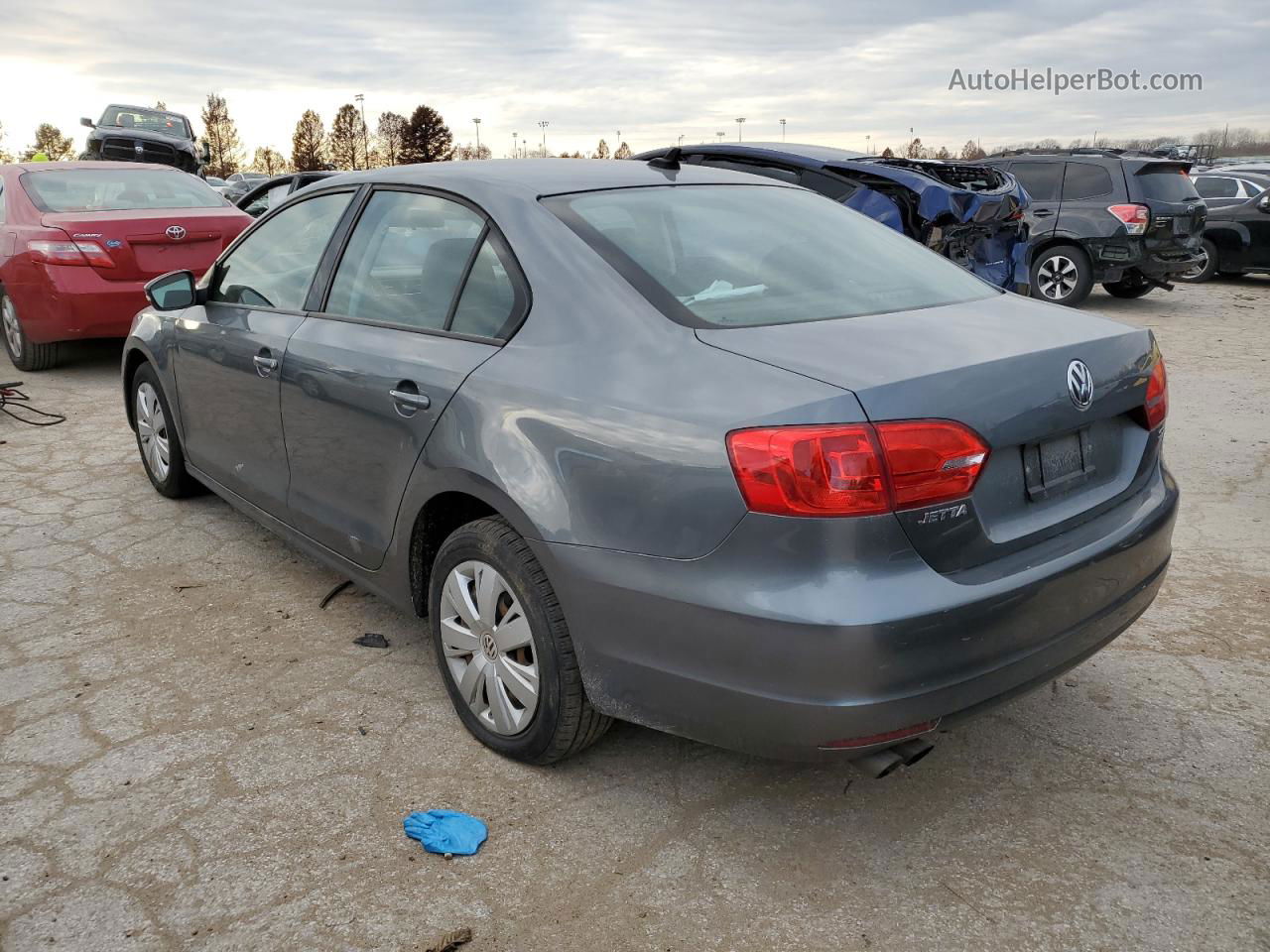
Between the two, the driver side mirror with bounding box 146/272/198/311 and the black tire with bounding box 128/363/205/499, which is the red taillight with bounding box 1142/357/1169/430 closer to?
the driver side mirror with bounding box 146/272/198/311

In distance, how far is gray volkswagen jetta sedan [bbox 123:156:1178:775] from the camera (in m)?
2.11

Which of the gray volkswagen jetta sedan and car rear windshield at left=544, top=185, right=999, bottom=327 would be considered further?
car rear windshield at left=544, top=185, right=999, bottom=327

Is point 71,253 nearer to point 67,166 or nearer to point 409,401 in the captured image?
point 67,166

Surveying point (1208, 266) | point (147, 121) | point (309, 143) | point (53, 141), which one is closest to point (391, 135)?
point (309, 143)

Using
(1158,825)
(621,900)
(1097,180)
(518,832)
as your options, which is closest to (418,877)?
(518,832)

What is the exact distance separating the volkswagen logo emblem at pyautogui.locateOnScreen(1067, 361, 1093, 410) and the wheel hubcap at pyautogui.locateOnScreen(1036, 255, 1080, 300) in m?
10.4

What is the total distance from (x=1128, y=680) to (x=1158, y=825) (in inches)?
31.8

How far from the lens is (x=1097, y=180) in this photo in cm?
1180

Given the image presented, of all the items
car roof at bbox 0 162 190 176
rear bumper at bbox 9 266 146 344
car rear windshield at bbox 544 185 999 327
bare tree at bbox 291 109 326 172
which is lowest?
rear bumper at bbox 9 266 146 344

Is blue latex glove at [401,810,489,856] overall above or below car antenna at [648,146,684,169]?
below

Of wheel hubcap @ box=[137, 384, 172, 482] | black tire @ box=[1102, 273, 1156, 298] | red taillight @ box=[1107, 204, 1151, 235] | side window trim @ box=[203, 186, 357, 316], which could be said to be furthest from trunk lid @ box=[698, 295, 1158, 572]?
black tire @ box=[1102, 273, 1156, 298]

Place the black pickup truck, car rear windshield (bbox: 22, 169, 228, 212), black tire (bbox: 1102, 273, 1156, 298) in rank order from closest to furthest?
car rear windshield (bbox: 22, 169, 228, 212) < black tire (bbox: 1102, 273, 1156, 298) < the black pickup truck

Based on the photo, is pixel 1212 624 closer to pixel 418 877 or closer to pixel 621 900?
pixel 621 900

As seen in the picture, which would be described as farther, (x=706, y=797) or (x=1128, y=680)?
(x=1128, y=680)
